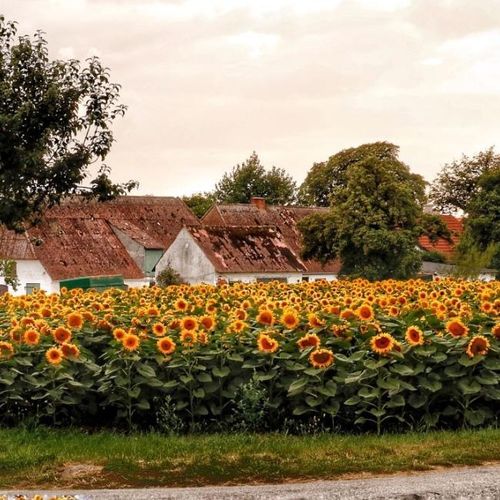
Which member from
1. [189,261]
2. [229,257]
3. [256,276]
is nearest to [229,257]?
[229,257]

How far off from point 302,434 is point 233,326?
1.31 meters

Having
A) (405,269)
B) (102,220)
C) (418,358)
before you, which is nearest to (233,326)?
(418,358)

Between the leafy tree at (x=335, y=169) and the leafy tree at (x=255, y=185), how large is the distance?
18.8m

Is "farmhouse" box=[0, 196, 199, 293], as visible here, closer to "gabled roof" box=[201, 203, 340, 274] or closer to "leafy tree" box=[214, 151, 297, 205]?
"gabled roof" box=[201, 203, 340, 274]

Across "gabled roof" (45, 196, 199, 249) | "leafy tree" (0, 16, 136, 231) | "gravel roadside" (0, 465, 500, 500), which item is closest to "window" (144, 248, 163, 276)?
"gabled roof" (45, 196, 199, 249)

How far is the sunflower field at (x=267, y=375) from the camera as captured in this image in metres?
9.36

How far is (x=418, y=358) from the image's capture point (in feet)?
31.1

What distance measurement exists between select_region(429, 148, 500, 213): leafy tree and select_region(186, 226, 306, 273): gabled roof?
20.8 meters

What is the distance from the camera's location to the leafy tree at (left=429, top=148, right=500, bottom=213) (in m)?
81.7

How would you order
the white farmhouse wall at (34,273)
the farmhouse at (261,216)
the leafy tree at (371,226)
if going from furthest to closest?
the farmhouse at (261,216)
the white farmhouse wall at (34,273)
the leafy tree at (371,226)

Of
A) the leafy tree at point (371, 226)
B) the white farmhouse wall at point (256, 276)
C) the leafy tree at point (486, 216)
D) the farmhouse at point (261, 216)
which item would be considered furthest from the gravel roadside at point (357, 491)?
the farmhouse at point (261, 216)

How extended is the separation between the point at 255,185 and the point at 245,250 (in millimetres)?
38932

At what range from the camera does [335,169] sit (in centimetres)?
7838

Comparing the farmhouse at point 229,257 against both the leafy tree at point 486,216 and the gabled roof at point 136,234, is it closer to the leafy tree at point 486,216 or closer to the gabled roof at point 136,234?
the gabled roof at point 136,234
